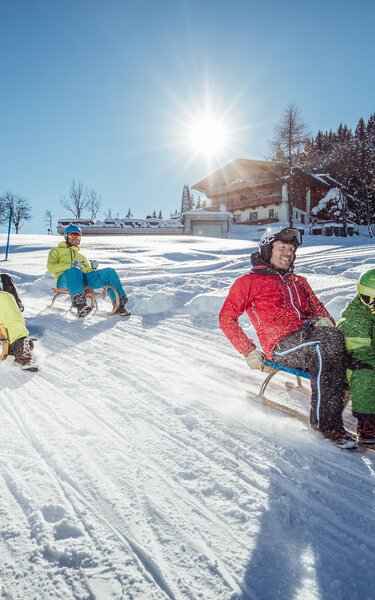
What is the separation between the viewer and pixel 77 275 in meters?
5.96

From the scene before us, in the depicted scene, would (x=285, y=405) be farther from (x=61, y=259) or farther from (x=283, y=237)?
(x=61, y=259)

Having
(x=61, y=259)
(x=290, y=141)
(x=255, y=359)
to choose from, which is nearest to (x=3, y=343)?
(x=255, y=359)

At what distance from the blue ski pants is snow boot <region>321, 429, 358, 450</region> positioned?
4363 millimetres

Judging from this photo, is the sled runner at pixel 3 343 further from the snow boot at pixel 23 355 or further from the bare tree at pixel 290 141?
the bare tree at pixel 290 141

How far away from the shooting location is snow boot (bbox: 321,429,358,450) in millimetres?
2242

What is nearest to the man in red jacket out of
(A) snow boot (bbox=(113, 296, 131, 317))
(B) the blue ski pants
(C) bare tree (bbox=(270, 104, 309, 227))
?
(A) snow boot (bbox=(113, 296, 131, 317))

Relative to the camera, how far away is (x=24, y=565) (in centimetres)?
141

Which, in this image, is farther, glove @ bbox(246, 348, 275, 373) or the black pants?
glove @ bbox(246, 348, 275, 373)

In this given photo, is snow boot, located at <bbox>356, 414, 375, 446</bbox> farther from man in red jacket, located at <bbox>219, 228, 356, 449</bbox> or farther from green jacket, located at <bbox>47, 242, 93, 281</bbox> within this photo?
green jacket, located at <bbox>47, 242, 93, 281</bbox>

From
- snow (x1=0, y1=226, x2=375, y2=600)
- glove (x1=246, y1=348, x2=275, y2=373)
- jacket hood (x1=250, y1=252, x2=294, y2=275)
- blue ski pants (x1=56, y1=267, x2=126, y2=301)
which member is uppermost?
jacket hood (x1=250, y1=252, x2=294, y2=275)

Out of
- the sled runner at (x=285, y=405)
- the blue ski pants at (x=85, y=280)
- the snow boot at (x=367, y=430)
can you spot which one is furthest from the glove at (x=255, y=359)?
the blue ski pants at (x=85, y=280)

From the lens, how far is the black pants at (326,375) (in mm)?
2316

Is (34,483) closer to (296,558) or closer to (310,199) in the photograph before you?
(296,558)

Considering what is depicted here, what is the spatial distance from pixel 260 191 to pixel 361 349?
142 feet
